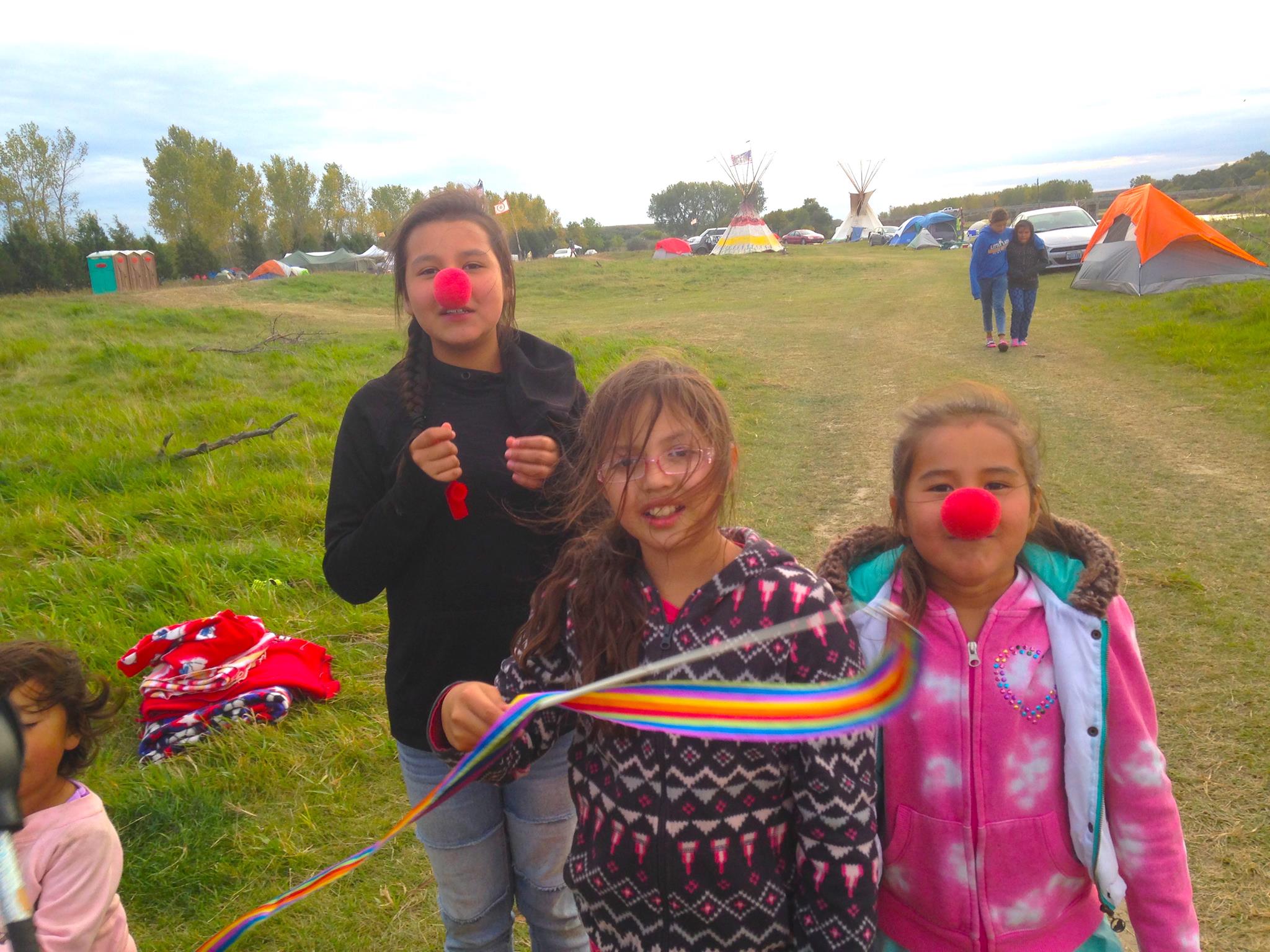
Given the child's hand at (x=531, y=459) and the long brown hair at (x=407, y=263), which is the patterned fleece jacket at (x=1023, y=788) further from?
the long brown hair at (x=407, y=263)

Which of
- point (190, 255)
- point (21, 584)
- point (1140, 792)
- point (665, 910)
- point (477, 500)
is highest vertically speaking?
point (190, 255)

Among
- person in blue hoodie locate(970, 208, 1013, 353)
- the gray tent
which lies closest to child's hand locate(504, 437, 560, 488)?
person in blue hoodie locate(970, 208, 1013, 353)

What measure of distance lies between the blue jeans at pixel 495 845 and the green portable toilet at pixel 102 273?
1316 inches

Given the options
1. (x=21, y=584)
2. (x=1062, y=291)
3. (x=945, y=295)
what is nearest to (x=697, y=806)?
(x=21, y=584)

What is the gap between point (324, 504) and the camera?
5344 mm

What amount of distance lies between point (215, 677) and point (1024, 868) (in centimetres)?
299

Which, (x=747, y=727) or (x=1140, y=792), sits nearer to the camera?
(x=747, y=727)

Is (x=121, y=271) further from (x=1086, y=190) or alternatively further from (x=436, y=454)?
(x=1086, y=190)

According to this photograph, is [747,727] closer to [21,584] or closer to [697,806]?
[697,806]

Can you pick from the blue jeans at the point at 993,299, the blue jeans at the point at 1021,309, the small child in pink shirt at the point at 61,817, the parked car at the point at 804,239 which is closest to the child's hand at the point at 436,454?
the small child in pink shirt at the point at 61,817

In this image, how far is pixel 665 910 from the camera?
134cm

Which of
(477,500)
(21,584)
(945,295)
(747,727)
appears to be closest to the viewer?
(747,727)

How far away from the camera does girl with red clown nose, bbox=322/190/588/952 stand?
1.74m

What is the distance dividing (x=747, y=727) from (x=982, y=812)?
523 millimetres
